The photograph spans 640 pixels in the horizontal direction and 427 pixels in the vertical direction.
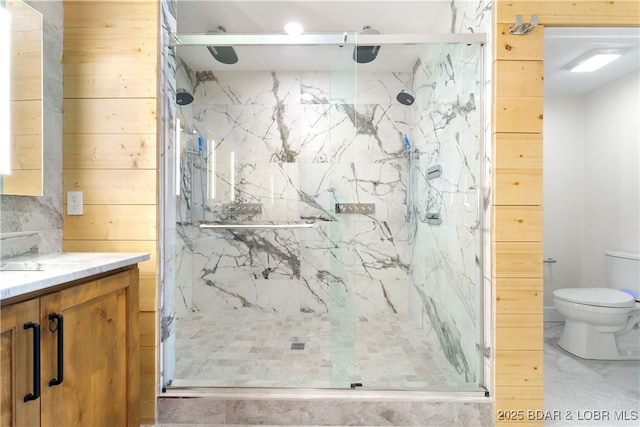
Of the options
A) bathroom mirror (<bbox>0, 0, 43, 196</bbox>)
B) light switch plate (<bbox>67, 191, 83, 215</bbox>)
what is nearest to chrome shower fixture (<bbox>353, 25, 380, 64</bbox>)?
bathroom mirror (<bbox>0, 0, 43, 196</bbox>)

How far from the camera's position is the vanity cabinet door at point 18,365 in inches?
31.7

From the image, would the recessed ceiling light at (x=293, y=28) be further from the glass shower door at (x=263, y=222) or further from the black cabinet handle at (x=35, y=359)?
the black cabinet handle at (x=35, y=359)

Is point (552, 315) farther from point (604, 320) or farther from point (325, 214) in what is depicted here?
point (325, 214)

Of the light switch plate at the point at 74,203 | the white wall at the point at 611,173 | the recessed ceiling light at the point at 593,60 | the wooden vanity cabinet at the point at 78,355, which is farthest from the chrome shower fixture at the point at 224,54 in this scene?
the white wall at the point at 611,173

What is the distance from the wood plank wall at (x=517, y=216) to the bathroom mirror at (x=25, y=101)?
81.7 inches

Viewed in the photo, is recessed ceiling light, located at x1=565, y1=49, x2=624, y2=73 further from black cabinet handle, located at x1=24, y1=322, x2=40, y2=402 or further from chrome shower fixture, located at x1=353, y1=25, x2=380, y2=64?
black cabinet handle, located at x1=24, y1=322, x2=40, y2=402

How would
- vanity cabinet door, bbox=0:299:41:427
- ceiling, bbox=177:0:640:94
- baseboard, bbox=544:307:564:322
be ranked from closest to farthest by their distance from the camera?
vanity cabinet door, bbox=0:299:41:427, ceiling, bbox=177:0:640:94, baseboard, bbox=544:307:564:322

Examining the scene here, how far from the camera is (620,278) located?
8.38 ft

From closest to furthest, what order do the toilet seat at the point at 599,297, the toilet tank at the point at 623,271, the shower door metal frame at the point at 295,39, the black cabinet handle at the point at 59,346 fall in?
the black cabinet handle at the point at 59,346, the shower door metal frame at the point at 295,39, the toilet seat at the point at 599,297, the toilet tank at the point at 623,271

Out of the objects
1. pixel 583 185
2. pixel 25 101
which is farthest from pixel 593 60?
pixel 25 101

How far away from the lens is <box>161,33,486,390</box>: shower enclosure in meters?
1.75

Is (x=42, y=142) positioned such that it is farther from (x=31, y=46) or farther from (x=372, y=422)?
(x=372, y=422)

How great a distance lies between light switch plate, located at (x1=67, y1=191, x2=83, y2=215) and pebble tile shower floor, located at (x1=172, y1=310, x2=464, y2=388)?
30.6 inches

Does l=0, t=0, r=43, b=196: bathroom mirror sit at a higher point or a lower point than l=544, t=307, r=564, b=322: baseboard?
higher
